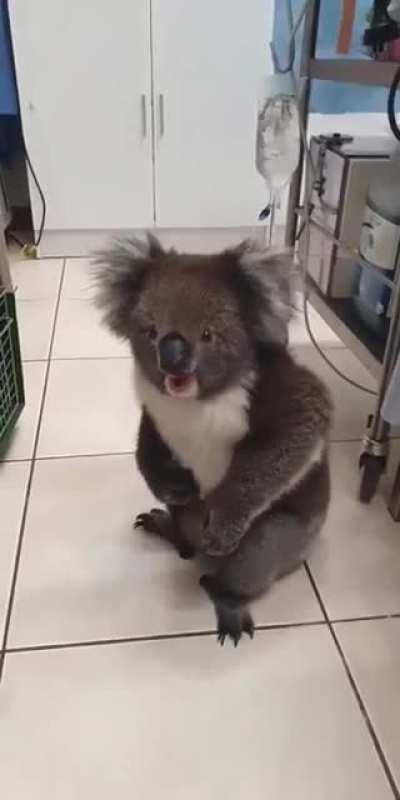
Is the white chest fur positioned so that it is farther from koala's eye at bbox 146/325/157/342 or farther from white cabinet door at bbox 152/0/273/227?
white cabinet door at bbox 152/0/273/227

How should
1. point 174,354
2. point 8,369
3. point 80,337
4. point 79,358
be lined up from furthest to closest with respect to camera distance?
point 80,337, point 79,358, point 8,369, point 174,354

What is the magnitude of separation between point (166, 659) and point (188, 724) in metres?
0.10

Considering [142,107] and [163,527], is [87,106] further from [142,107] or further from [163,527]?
[163,527]

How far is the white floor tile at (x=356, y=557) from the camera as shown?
97 centimetres

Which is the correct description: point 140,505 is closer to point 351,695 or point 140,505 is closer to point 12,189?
point 351,695

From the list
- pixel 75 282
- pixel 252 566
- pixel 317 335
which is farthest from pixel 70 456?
pixel 75 282

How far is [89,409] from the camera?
1441mm

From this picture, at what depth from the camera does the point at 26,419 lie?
4.57ft

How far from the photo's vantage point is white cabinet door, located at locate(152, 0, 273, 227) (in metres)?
2.04

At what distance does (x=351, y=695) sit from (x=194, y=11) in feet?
6.49

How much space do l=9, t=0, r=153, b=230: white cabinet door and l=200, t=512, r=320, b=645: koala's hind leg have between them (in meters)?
1.68

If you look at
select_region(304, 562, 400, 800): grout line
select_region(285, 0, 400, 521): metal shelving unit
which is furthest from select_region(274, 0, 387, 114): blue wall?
select_region(304, 562, 400, 800): grout line

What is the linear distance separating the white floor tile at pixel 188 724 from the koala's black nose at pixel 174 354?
1.36ft

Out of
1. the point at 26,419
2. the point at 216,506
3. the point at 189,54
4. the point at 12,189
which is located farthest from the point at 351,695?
the point at 12,189
